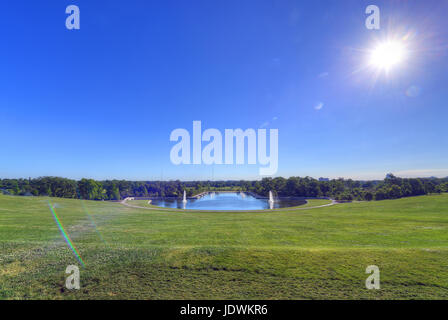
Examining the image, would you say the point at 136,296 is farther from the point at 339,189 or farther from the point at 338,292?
the point at 339,189

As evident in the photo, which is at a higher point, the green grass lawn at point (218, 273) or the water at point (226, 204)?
the green grass lawn at point (218, 273)

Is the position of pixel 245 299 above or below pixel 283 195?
above

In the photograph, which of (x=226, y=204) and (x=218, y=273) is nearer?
(x=218, y=273)

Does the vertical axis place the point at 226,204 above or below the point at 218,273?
below

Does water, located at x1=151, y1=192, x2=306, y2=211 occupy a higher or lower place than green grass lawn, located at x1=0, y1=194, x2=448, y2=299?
lower

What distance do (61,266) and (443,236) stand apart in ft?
57.7

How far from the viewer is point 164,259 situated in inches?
232

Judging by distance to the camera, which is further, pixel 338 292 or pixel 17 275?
pixel 17 275

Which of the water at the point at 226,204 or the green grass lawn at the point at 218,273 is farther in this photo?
the water at the point at 226,204

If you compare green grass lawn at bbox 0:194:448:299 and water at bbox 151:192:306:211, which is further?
water at bbox 151:192:306:211
